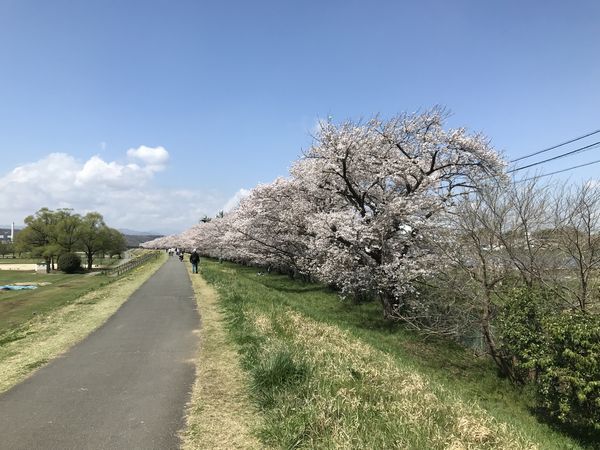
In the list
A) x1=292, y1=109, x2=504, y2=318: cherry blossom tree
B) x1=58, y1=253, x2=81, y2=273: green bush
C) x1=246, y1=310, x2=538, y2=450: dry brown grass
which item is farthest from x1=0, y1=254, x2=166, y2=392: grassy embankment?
x1=58, y1=253, x2=81, y2=273: green bush

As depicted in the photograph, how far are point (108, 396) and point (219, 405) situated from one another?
172 centimetres

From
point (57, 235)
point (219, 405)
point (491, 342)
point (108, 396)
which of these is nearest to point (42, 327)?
point (108, 396)

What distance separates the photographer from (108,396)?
618cm

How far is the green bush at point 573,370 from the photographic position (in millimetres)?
7449

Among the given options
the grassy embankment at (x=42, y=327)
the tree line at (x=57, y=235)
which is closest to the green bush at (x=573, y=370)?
the grassy embankment at (x=42, y=327)

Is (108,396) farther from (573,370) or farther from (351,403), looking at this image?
(573,370)

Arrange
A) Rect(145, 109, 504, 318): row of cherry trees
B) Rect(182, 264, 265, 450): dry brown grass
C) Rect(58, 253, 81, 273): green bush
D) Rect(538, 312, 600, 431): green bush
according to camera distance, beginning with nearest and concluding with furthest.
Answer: Rect(182, 264, 265, 450): dry brown grass
Rect(538, 312, 600, 431): green bush
Rect(145, 109, 504, 318): row of cherry trees
Rect(58, 253, 81, 273): green bush

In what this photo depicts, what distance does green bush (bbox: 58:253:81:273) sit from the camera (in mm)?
65312

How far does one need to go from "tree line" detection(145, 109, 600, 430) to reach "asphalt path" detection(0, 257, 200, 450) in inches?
276

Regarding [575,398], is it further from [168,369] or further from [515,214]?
[168,369]

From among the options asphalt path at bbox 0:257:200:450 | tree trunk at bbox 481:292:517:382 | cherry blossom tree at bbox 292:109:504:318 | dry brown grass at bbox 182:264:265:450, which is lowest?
tree trunk at bbox 481:292:517:382

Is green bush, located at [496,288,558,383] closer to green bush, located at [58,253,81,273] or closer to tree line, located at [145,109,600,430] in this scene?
tree line, located at [145,109,600,430]

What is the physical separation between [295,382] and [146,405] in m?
2.07

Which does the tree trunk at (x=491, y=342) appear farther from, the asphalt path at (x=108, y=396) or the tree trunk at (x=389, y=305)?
the asphalt path at (x=108, y=396)
